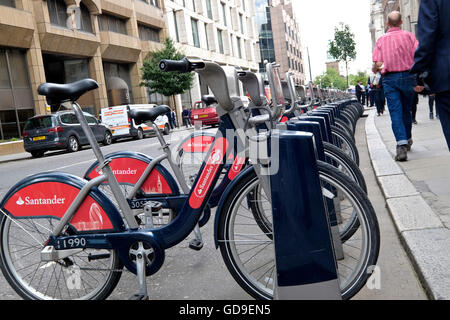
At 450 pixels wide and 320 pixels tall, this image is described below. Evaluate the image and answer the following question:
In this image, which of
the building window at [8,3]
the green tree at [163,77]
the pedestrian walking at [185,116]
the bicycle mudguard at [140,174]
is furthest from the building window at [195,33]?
the bicycle mudguard at [140,174]

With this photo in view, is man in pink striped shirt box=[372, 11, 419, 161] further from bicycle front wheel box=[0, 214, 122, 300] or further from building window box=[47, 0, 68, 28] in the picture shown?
building window box=[47, 0, 68, 28]

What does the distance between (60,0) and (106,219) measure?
92.5 feet

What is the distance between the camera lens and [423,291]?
8.10 feet

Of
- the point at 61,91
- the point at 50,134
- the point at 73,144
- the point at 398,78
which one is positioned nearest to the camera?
the point at 61,91

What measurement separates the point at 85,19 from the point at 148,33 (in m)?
9.02

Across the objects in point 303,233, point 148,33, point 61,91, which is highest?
point 148,33

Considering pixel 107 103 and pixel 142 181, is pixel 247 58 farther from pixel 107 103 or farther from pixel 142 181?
pixel 142 181

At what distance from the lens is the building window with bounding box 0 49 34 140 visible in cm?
2367

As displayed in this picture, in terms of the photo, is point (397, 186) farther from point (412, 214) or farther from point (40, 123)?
point (40, 123)

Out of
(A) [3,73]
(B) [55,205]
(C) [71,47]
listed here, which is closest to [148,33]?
(C) [71,47]

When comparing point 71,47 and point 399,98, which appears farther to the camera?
point 71,47

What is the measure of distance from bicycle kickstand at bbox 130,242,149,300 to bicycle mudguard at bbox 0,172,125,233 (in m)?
0.20

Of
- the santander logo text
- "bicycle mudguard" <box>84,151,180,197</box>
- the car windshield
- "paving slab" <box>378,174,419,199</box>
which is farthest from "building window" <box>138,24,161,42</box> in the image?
the santander logo text

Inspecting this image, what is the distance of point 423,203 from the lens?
12.3ft
